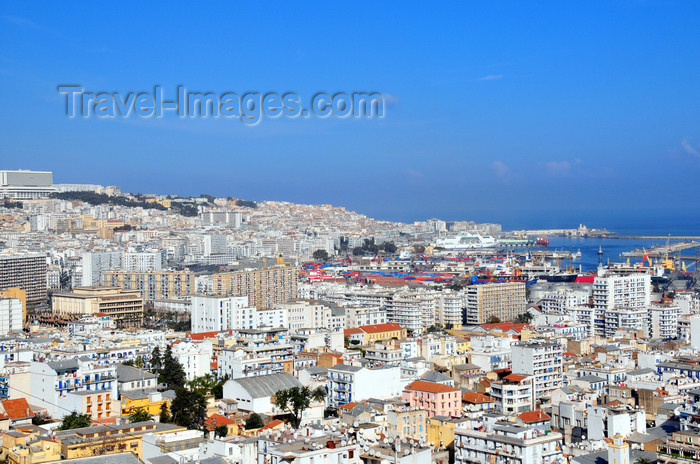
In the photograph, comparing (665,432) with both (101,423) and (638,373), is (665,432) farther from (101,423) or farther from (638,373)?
(101,423)

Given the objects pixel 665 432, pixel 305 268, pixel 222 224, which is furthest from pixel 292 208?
pixel 665 432

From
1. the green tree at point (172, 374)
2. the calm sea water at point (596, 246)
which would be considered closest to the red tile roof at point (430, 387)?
the green tree at point (172, 374)

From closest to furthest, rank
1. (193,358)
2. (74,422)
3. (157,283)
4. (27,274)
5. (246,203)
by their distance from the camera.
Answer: (74,422), (193,358), (27,274), (157,283), (246,203)

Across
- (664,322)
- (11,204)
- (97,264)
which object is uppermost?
(11,204)

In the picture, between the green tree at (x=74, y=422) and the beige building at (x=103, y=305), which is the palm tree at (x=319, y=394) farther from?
the beige building at (x=103, y=305)

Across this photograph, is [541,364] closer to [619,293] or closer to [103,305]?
[619,293]

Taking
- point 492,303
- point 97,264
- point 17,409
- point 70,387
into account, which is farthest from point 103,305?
point 17,409

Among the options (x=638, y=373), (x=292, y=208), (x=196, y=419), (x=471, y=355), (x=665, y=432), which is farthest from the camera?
(x=292, y=208)
